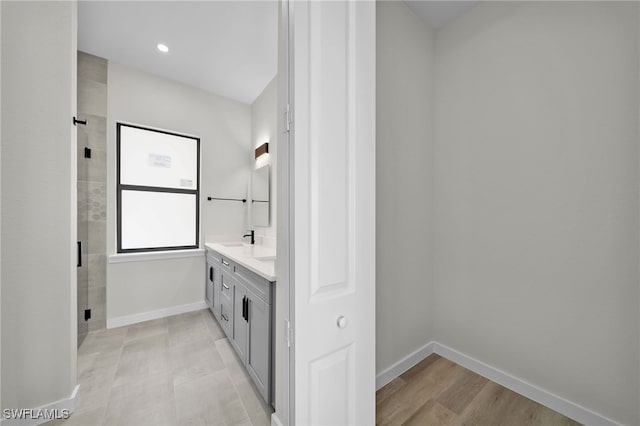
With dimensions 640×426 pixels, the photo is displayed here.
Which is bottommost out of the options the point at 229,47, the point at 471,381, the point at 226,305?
the point at 471,381

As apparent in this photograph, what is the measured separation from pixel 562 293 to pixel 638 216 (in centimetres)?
54

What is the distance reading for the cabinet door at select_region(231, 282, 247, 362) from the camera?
1755 millimetres

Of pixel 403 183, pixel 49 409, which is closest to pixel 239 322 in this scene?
pixel 49 409

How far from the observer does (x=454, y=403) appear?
1.50 m

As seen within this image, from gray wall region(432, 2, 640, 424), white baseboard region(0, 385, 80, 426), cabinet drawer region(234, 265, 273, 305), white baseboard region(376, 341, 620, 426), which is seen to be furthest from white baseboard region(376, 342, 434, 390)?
white baseboard region(0, 385, 80, 426)

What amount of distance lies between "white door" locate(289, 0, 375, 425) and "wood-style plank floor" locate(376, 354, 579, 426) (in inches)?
21.9

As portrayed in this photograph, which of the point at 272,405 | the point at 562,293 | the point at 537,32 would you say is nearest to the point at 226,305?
the point at 272,405

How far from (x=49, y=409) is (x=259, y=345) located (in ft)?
3.93

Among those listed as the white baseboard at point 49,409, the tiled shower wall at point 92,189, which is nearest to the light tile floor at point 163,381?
the white baseboard at point 49,409

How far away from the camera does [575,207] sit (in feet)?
4.56

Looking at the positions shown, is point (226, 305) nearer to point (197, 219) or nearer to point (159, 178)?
point (197, 219)

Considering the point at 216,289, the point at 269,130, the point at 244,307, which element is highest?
the point at 269,130

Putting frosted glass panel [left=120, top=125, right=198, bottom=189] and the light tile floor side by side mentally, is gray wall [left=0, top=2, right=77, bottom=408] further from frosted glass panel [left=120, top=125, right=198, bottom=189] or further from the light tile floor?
frosted glass panel [left=120, top=125, right=198, bottom=189]

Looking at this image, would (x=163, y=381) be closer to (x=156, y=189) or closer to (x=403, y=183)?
(x=156, y=189)
